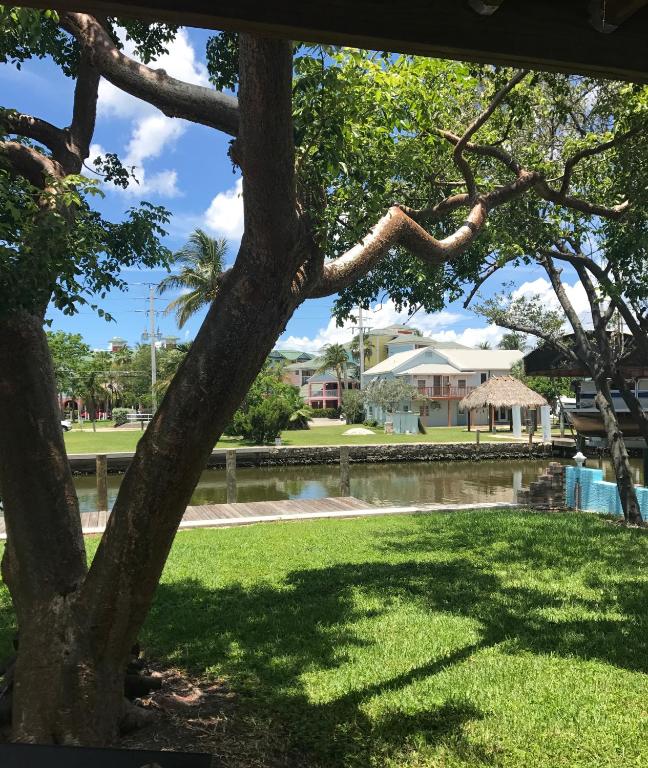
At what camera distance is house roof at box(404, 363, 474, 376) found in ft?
155

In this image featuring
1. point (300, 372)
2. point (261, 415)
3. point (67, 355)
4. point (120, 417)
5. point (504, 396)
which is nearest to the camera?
point (261, 415)

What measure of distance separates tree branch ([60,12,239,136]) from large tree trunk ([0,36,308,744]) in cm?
120

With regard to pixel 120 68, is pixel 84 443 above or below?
below

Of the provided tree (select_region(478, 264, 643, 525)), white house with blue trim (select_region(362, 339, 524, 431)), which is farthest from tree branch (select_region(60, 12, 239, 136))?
white house with blue trim (select_region(362, 339, 524, 431))

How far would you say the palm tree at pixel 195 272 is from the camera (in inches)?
1278

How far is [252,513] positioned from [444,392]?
3736cm

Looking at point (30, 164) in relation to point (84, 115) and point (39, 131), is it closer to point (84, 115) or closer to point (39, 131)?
point (39, 131)

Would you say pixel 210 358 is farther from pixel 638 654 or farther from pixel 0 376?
pixel 638 654

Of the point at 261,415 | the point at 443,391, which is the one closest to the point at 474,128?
the point at 261,415

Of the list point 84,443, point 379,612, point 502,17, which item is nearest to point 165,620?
point 379,612

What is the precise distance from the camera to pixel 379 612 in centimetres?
590

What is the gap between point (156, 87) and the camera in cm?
446

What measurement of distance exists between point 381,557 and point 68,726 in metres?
5.36

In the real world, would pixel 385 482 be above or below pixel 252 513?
below
